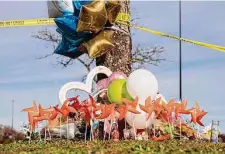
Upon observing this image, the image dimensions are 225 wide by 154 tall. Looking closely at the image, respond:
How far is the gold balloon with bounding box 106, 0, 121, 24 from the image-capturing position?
11701mm

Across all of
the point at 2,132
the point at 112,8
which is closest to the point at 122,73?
the point at 112,8

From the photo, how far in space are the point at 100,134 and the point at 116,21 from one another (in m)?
2.81

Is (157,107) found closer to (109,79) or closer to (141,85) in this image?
(141,85)

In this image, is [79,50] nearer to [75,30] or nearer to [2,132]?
[75,30]

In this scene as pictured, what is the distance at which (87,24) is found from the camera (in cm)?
1141

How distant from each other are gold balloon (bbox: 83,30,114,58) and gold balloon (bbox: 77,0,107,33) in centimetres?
34

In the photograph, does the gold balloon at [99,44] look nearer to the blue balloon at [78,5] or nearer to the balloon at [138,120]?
the blue balloon at [78,5]

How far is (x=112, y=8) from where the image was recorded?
11766 millimetres

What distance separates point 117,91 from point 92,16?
1.76m

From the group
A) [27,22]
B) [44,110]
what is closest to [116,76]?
[44,110]

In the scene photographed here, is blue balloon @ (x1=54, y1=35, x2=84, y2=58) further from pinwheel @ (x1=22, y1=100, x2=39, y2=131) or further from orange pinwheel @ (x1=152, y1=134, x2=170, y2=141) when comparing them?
orange pinwheel @ (x1=152, y1=134, x2=170, y2=141)

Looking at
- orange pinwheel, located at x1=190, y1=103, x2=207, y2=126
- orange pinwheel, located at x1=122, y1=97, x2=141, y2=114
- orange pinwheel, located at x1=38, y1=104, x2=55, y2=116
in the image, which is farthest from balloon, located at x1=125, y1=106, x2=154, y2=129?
orange pinwheel, located at x1=38, y1=104, x2=55, y2=116

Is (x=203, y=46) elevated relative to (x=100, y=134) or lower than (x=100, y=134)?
elevated

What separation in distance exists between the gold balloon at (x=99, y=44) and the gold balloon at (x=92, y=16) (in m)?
0.34
